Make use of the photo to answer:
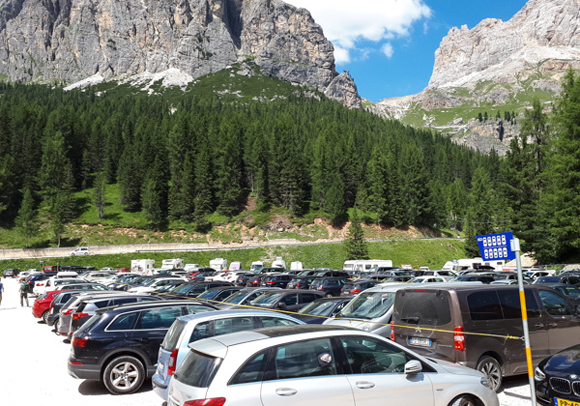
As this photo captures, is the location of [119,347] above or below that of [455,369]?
below

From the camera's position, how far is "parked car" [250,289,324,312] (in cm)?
1506

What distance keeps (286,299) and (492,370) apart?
26.7 ft

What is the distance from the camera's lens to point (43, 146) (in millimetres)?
97188

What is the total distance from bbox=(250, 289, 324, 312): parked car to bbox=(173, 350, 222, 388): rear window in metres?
9.56

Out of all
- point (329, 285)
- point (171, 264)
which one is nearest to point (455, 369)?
point (329, 285)

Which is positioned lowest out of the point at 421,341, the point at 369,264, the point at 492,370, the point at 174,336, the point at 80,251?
the point at 369,264

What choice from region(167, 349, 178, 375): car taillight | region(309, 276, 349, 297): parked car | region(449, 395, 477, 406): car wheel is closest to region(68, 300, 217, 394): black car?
region(167, 349, 178, 375): car taillight

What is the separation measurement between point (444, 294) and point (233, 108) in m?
158

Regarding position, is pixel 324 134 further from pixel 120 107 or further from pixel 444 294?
pixel 444 294

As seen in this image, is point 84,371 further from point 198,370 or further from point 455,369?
point 455,369

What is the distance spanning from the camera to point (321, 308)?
13.7 metres

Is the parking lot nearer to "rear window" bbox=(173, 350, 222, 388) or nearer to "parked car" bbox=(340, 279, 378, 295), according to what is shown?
"rear window" bbox=(173, 350, 222, 388)

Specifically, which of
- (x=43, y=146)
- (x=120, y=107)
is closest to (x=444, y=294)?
(x=43, y=146)

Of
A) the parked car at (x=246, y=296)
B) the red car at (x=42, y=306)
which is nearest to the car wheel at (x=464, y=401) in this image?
the parked car at (x=246, y=296)
